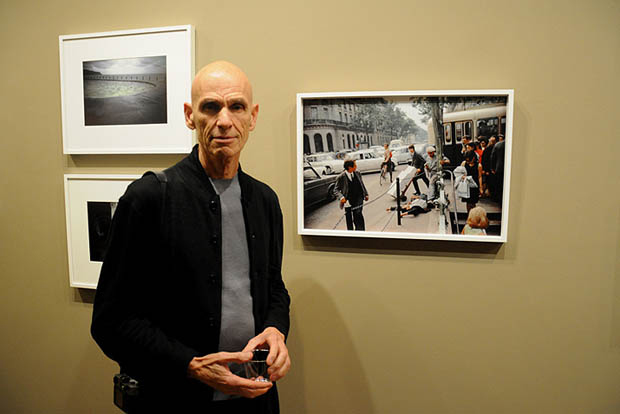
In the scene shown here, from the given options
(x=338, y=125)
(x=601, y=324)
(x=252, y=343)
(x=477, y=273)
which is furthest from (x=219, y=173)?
(x=601, y=324)

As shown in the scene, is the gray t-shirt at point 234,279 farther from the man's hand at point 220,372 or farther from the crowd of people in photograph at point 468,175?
the crowd of people in photograph at point 468,175

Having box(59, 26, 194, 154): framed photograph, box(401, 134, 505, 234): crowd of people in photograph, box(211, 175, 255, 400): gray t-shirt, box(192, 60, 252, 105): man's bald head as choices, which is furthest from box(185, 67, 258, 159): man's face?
box(401, 134, 505, 234): crowd of people in photograph

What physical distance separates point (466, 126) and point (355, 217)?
501mm

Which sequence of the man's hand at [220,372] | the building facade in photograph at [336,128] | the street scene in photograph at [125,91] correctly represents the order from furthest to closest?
the street scene in photograph at [125,91]
the building facade in photograph at [336,128]
the man's hand at [220,372]

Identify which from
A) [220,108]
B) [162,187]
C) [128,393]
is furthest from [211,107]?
[128,393]

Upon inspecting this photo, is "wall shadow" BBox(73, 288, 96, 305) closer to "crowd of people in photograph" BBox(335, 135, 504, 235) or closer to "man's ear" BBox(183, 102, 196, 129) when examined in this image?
"man's ear" BBox(183, 102, 196, 129)

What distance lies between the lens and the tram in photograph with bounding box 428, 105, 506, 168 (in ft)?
4.27

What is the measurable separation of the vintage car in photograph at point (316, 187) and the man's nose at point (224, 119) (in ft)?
1.74

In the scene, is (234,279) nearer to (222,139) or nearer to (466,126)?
(222,139)

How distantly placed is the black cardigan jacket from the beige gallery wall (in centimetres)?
53

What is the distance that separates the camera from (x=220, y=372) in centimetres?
90

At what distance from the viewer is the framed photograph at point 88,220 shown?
1.61m

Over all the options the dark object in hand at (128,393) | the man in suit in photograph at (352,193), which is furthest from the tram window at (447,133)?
the dark object in hand at (128,393)

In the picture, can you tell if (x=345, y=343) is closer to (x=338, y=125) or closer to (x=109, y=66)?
(x=338, y=125)
